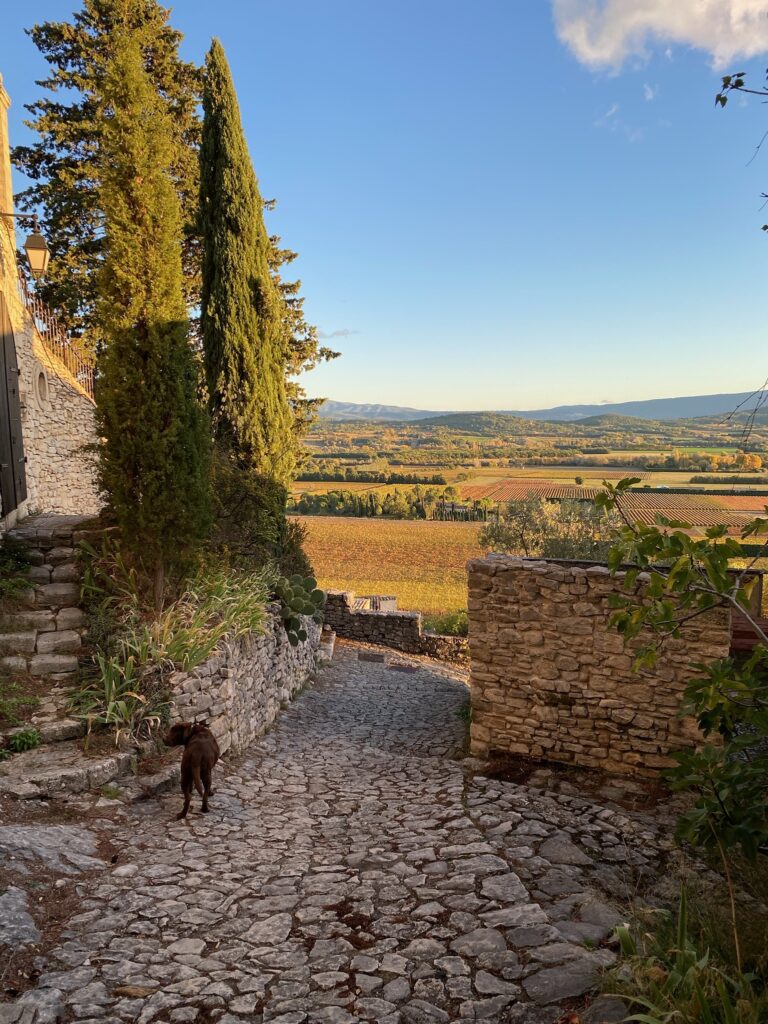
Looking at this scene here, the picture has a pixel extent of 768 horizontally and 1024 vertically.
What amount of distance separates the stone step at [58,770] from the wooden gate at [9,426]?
4.81m

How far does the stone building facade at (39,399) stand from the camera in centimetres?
961

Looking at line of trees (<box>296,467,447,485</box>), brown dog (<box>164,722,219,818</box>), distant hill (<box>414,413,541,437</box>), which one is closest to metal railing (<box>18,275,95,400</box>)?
brown dog (<box>164,722,219,818</box>)

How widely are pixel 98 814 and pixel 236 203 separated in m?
10.6

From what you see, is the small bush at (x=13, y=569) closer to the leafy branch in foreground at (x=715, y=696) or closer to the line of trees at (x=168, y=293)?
the line of trees at (x=168, y=293)

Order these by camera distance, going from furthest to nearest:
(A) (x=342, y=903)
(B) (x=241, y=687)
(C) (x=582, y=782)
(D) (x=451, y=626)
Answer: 1. (D) (x=451, y=626)
2. (B) (x=241, y=687)
3. (C) (x=582, y=782)
4. (A) (x=342, y=903)

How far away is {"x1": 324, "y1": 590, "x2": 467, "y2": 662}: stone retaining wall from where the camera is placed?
52.4 ft

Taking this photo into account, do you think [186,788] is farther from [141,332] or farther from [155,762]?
[141,332]

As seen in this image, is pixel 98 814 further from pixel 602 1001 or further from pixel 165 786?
pixel 602 1001

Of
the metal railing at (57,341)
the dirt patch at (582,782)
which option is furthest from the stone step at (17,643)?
the metal railing at (57,341)

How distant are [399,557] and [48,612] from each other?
31.9 m

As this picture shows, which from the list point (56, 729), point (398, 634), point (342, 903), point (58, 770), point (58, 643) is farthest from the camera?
point (398, 634)

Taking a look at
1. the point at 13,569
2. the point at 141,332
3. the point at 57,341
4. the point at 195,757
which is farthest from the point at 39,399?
the point at 195,757

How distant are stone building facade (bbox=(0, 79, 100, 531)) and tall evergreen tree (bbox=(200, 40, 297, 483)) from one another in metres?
2.81

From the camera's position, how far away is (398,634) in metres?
16.0
